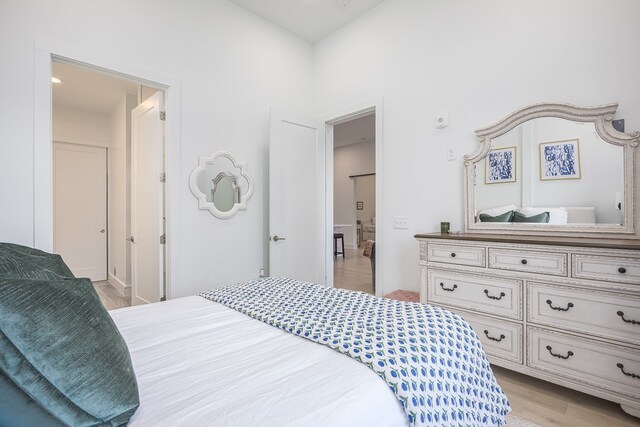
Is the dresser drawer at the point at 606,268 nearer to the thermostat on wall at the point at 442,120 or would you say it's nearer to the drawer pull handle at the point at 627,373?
the drawer pull handle at the point at 627,373

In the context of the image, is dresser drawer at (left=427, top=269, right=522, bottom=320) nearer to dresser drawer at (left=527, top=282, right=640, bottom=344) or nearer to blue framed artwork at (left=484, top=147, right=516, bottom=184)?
dresser drawer at (left=527, top=282, right=640, bottom=344)

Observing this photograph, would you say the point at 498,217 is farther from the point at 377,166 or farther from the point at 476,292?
the point at 377,166

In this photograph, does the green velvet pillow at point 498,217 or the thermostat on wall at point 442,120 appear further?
the thermostat on wall at point 442,120

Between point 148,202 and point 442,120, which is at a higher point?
point 442,120

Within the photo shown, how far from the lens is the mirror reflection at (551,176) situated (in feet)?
6.57

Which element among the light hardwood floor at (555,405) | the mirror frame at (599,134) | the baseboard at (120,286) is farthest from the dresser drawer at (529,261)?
→ the baseboard at (120,286)

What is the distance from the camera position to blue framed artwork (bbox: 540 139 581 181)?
2105 mm

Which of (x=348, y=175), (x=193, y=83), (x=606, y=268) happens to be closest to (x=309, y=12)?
(x=193, y=83)

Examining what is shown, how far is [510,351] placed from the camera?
204 centimetres

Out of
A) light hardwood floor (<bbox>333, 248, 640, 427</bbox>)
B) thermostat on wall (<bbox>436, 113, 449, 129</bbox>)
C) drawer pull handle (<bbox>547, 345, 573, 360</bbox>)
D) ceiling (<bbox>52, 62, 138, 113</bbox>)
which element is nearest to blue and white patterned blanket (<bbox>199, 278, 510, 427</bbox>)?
light hardwood floor (<bbox>333, 248, 640, 427</bbox>)

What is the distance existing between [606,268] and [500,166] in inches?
39.0

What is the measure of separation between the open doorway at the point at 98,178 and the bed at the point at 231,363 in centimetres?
262

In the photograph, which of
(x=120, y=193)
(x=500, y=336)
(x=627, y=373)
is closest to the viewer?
(x=627, y=373)

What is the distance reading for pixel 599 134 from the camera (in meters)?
2.01
